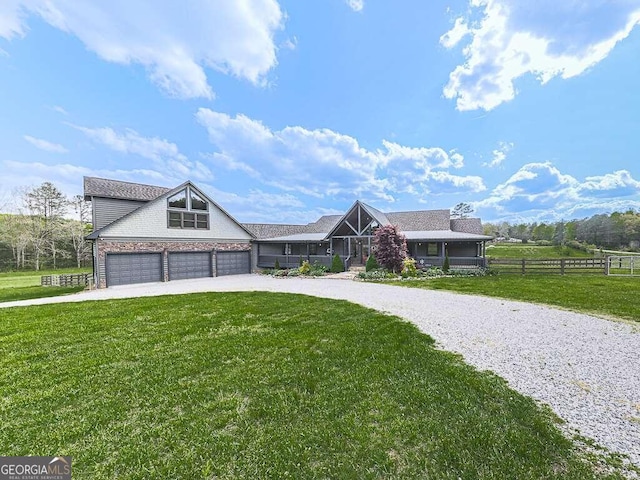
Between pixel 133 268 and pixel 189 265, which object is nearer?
pixel 133 268

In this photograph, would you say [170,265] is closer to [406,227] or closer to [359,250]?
[359,250]

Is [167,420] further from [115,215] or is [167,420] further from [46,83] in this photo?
[46,83]

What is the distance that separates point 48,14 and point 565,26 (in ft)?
74.4

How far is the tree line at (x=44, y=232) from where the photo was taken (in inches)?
1167

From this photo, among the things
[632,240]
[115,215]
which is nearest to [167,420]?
[115,215]

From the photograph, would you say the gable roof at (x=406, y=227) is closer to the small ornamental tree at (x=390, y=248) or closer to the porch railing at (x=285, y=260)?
the porch railing at (x=285, y=260)

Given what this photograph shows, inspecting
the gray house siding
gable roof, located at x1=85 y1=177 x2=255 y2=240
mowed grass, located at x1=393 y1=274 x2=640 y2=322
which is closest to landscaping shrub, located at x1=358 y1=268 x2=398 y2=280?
mowed grass, located at x1=393 y1=274 x2=640 y2=322

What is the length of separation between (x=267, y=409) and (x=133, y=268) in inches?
676

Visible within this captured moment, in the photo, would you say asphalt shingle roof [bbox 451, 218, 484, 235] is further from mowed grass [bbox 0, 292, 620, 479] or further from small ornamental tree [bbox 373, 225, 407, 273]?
mowed grass [bbox 0, 292, 620, 479]

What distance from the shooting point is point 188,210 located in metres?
19.0

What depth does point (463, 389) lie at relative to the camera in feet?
12.7

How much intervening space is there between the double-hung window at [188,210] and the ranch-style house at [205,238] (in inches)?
2.4

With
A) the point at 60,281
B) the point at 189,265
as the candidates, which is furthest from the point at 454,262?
the point at 60,281

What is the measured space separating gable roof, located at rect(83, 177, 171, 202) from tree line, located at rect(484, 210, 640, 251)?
44142 millimetres
